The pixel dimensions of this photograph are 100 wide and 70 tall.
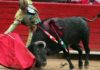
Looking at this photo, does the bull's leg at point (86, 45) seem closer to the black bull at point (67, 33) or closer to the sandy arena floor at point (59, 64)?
the black bull at point (67, 33)

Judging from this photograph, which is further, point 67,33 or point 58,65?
point 58,65

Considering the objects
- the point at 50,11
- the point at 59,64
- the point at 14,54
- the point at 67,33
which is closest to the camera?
the point at 14,54

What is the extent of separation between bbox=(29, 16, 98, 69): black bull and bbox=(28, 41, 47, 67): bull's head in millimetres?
165

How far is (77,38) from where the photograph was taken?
9906 mm

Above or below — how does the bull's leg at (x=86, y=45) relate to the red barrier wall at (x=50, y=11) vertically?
below

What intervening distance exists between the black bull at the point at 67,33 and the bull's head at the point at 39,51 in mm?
165

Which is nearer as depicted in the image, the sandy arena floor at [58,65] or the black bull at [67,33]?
the black bull at [67,33]

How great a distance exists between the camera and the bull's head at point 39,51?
8703mm

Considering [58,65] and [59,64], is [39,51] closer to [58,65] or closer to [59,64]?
[58,65]

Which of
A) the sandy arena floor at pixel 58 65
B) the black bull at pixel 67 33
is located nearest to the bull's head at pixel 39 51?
the black bull at pixel 67 33

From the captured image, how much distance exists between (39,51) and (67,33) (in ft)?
2.93

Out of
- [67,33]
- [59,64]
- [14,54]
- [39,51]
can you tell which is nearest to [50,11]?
[59,64]

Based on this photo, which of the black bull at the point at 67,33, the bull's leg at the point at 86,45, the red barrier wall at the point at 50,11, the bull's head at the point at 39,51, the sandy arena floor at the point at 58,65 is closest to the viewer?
the bull's head at the point at 39,51

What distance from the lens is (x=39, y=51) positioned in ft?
29.1
